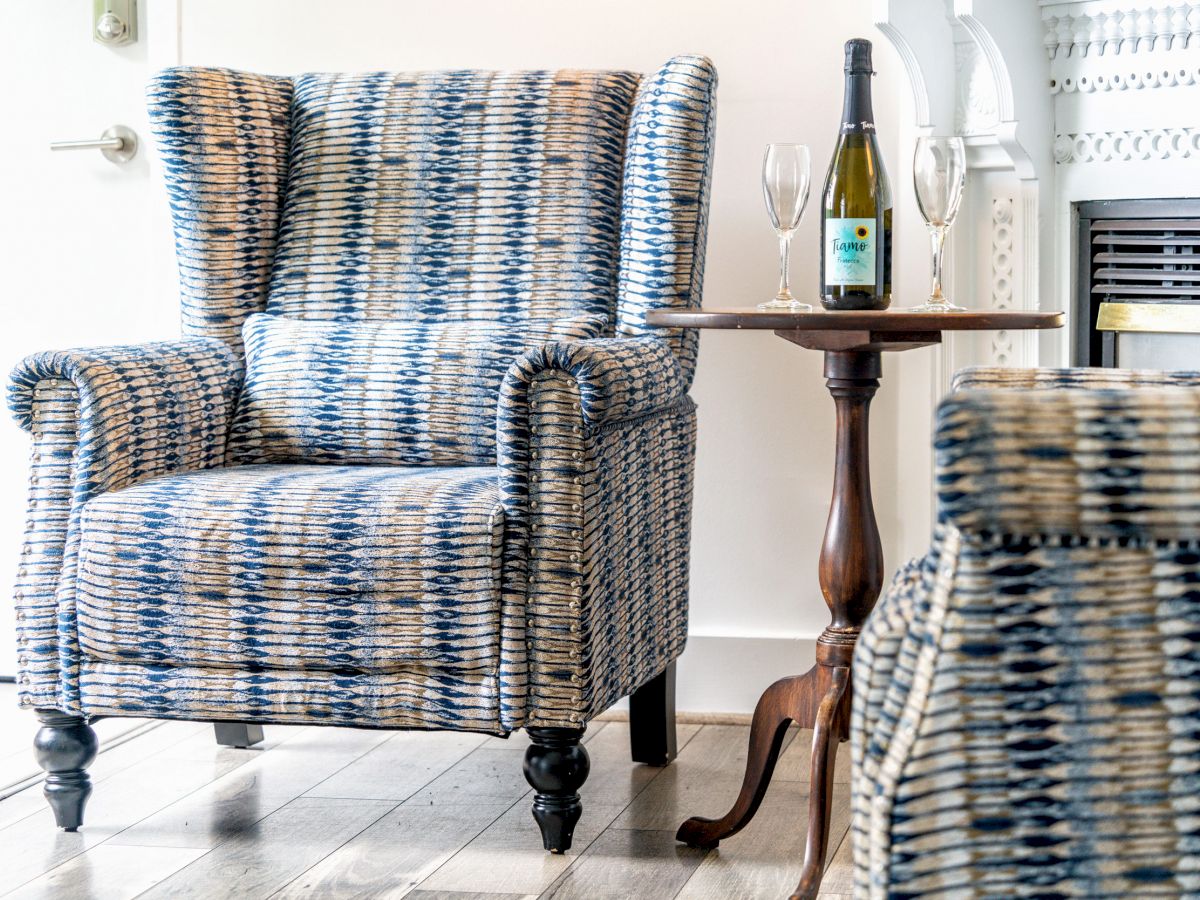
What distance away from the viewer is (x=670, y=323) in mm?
1610

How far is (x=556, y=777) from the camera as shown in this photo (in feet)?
5.15

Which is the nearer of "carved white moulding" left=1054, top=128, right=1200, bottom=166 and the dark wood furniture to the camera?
the dark wood furniture

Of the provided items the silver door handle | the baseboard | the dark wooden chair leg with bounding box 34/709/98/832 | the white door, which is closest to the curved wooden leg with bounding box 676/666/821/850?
the baseboard

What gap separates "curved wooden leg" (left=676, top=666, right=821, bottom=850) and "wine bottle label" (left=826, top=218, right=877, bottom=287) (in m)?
0.45

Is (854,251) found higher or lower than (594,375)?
higher

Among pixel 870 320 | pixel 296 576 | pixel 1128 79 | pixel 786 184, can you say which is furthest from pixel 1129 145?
pixel 296 576

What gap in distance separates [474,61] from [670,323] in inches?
36.8

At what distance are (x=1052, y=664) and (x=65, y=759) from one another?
4.37ft

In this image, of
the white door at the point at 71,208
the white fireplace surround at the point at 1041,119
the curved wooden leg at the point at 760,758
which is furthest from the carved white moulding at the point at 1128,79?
the white door at the point at 71,208

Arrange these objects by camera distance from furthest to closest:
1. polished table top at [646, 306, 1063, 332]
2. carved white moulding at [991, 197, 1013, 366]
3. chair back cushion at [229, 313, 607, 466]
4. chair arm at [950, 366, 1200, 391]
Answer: carved white moulding at [991, 197, 1013, 366], chair back cushion at [229, 313, 607, 466], polished table top at [646, 306, 1063, 332], chair arm at [950, 366, 1200, 391]

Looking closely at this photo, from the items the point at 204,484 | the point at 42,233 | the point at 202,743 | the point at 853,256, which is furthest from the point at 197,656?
the point at 42,233

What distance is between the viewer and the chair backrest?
1994 mm

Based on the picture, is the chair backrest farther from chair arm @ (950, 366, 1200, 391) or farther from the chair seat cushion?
chair arm @ (950, 366, 1200, 391)

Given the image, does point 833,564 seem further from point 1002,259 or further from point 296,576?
point 1002,259
